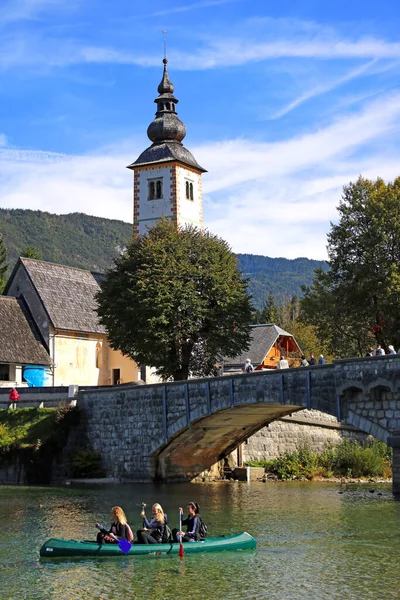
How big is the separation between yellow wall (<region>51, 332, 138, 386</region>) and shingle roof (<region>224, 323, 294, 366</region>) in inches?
495

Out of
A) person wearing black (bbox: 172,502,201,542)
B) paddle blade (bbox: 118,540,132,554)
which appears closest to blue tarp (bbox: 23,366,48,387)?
person wearing black (bbox: 172,502,201,542)

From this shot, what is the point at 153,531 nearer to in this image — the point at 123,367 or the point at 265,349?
the point at 123,367

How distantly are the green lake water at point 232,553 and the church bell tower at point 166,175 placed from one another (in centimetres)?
3148

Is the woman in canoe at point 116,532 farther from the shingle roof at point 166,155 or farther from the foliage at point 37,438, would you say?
the shingle roof at point 166,155

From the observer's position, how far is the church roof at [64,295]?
6353 cm

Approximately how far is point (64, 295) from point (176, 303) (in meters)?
16.8

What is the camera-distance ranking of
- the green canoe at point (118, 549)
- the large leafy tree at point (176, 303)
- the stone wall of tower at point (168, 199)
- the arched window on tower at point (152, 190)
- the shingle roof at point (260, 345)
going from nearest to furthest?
1. the green canoe at point (118, 549)
2. the large leafy tree at point (176, 303)
3. the stone wall of tower at point (168, 199)
4. the arched window on tower at point (152, 190)
5. the shingle roof at point (260, 345)

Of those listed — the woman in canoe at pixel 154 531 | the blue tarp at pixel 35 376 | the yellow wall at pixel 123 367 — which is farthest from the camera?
the yellow wall at pixel 123 367

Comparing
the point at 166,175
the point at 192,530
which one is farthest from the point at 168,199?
the point at 192,530

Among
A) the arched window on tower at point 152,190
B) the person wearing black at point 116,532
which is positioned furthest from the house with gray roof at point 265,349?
the person wearing black at point 116,532

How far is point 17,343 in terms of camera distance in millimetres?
59562

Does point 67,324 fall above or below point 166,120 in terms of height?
below

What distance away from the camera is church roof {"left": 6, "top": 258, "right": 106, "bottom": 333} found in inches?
2501

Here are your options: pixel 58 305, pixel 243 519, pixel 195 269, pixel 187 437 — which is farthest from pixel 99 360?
pixel 243 519
